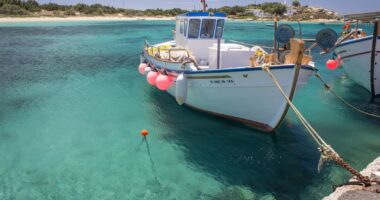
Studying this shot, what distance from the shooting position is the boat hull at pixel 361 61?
14.5 meters

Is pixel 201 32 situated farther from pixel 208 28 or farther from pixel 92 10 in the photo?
pixel 92 10

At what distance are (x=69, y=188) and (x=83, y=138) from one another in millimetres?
3262

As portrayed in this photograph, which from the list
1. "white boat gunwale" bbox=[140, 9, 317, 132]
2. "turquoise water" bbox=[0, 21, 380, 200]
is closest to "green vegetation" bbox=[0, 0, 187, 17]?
"turquoise water" bbox=[0, 21, 380, 200]

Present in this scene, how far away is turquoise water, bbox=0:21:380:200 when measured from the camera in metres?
8.06

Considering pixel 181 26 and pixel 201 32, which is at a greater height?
pixel 181 26

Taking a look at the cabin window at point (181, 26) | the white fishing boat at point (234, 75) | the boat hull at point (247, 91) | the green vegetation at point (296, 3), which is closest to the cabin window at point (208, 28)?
the white fishing boat at point (234, 75)

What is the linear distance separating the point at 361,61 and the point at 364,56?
39 cm

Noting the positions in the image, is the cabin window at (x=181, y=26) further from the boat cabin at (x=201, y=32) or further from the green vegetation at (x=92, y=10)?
the green vegetation at (x=92, y=10)

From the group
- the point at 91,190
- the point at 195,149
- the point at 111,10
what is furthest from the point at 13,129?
the point at 111,10

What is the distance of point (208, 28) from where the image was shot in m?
14.0

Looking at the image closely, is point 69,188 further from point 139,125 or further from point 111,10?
point 111,10

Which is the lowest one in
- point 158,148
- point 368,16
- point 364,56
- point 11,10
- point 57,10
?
point 158,148

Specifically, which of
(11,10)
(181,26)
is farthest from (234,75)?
(11,10)

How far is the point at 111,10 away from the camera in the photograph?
13288 cm
